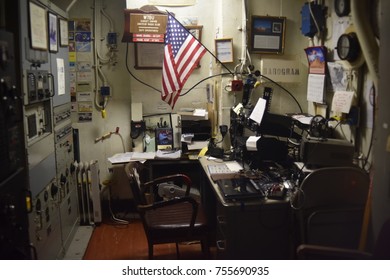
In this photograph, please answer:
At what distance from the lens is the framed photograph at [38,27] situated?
6.56 feet

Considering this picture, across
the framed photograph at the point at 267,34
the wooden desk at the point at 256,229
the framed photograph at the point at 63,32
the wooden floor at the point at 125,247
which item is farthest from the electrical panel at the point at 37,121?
the framed photograph at the point at 267,34

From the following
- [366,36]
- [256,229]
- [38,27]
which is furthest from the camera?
[38,27]

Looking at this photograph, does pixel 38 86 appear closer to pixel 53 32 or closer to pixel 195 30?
pixel 53 32

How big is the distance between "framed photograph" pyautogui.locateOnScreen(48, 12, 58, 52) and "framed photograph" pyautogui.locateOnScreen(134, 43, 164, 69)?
100 centimetres

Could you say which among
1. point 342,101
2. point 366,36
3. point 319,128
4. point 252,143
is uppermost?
point 366,36

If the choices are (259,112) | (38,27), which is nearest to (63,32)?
(38,27)

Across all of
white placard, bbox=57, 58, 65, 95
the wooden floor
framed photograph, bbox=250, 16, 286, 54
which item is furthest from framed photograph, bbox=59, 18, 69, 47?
the wooden floor

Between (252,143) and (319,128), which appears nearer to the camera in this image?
(319,128)

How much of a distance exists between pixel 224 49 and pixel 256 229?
156 cm

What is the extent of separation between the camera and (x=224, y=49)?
2965mm

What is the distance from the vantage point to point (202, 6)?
10.8 ft

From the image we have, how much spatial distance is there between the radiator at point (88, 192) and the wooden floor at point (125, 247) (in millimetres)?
118
